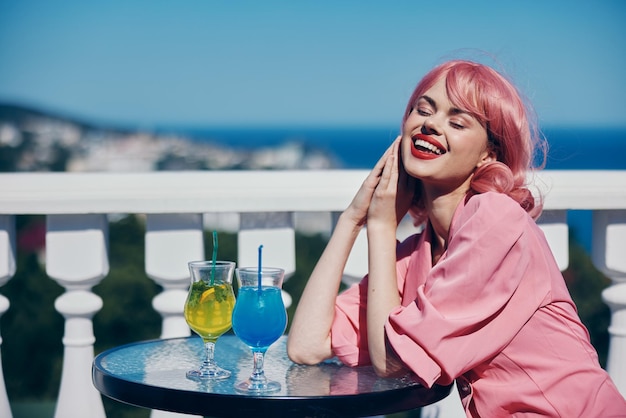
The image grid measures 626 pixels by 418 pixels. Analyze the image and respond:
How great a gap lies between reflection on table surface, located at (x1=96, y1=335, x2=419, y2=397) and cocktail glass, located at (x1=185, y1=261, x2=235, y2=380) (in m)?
0.05

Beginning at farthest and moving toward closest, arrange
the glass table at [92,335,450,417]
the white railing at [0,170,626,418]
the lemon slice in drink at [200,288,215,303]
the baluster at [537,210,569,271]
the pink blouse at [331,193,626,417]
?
the baluster at [537,210,569,271]
the white railing at [0,170,626,418]
the lemon slice in drink at [200,288,215,303]
the pink blouse at [331,193,626,417]
the glass table at [92,335,450,417]

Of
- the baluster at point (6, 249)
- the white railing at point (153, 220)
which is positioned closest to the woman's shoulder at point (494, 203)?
the white railing at point (153, 220)

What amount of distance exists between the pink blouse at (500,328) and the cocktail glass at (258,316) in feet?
0.72

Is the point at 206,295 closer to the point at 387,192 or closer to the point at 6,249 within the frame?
the point at 387,192

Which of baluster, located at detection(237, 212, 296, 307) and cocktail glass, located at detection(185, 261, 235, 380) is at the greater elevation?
baluster, located at detection(237, 212, 296, 307)

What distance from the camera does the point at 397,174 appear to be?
7.19 feet

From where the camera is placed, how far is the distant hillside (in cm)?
3250

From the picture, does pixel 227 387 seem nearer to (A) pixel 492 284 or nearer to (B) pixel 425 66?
(A) pixel 492 284

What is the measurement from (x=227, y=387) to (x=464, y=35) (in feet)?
177

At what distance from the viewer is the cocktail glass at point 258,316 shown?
1.90m

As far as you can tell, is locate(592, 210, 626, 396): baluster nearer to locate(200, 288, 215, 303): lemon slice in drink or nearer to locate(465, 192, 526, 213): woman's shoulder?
locate(465, 192, 526, 213): woman's shoulder

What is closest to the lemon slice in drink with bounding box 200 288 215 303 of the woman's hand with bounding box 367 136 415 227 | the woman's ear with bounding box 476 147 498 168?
the woman's hand with bounding box 367 136 415 227

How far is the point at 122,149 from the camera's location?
48719 millimetres

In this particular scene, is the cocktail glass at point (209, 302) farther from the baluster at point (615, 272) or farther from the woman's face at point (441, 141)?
the baluster at point (615, 272)
